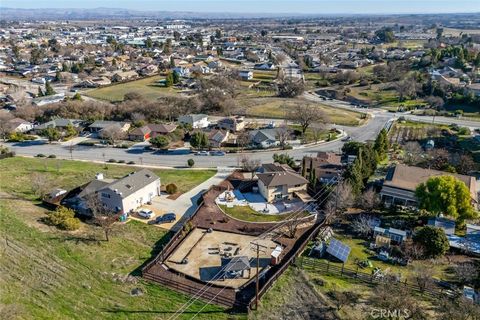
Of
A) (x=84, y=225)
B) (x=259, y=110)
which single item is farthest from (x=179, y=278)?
(x=259, y=110)

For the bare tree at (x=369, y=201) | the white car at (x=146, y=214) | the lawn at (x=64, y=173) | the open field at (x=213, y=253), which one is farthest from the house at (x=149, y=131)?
the bare tree at (x=369, y=201)

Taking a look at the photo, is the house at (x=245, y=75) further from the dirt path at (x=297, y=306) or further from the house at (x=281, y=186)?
the dirt path at (x=297, y=306)

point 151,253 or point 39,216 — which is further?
point 39,216

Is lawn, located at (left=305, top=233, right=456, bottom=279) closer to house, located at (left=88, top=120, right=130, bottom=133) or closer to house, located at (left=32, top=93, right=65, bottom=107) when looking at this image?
house, located at (left=88, top=120, right=130, bottom=133)

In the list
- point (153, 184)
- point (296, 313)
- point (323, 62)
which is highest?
point (323, 62)

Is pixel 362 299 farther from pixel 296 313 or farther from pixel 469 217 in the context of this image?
pixel 469 217

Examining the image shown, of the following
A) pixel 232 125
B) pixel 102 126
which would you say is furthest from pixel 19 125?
pixel 232 125
